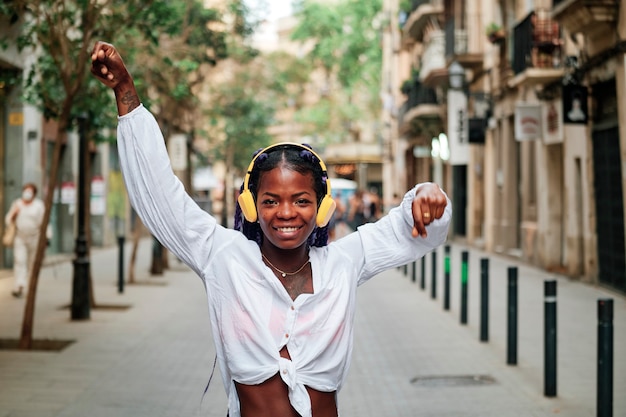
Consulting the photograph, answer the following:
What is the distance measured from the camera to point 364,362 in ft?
31.8

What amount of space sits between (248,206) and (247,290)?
0.29m

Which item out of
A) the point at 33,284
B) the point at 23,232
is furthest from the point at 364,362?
the point at 23,232

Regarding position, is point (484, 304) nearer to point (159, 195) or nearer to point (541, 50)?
point (159, 195)

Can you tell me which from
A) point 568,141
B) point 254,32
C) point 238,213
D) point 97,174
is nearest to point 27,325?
point 238,213

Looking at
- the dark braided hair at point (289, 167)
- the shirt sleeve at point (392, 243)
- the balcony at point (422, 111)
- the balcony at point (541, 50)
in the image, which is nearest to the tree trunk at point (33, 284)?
the dark braided hair at point (289, 167)

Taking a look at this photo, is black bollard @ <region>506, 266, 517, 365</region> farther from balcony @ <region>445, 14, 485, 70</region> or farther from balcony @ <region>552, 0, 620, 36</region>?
balcony @ <region>445, 14, 485, 70</region>

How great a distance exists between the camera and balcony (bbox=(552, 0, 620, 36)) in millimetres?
15750

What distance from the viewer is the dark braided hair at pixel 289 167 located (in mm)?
3350

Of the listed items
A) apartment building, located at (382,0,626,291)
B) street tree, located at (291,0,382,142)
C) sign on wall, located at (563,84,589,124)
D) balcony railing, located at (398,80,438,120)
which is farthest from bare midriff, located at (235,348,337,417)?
street tree, located at (291,0,382,142)

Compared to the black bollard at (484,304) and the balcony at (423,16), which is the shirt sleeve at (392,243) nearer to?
the black bollard at (484,304)

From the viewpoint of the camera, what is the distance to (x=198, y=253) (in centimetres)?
338

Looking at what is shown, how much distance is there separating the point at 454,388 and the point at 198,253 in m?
5.37

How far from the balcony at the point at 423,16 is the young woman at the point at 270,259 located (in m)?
34.4

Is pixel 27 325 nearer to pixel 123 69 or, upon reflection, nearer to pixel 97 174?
pixel 123 69
